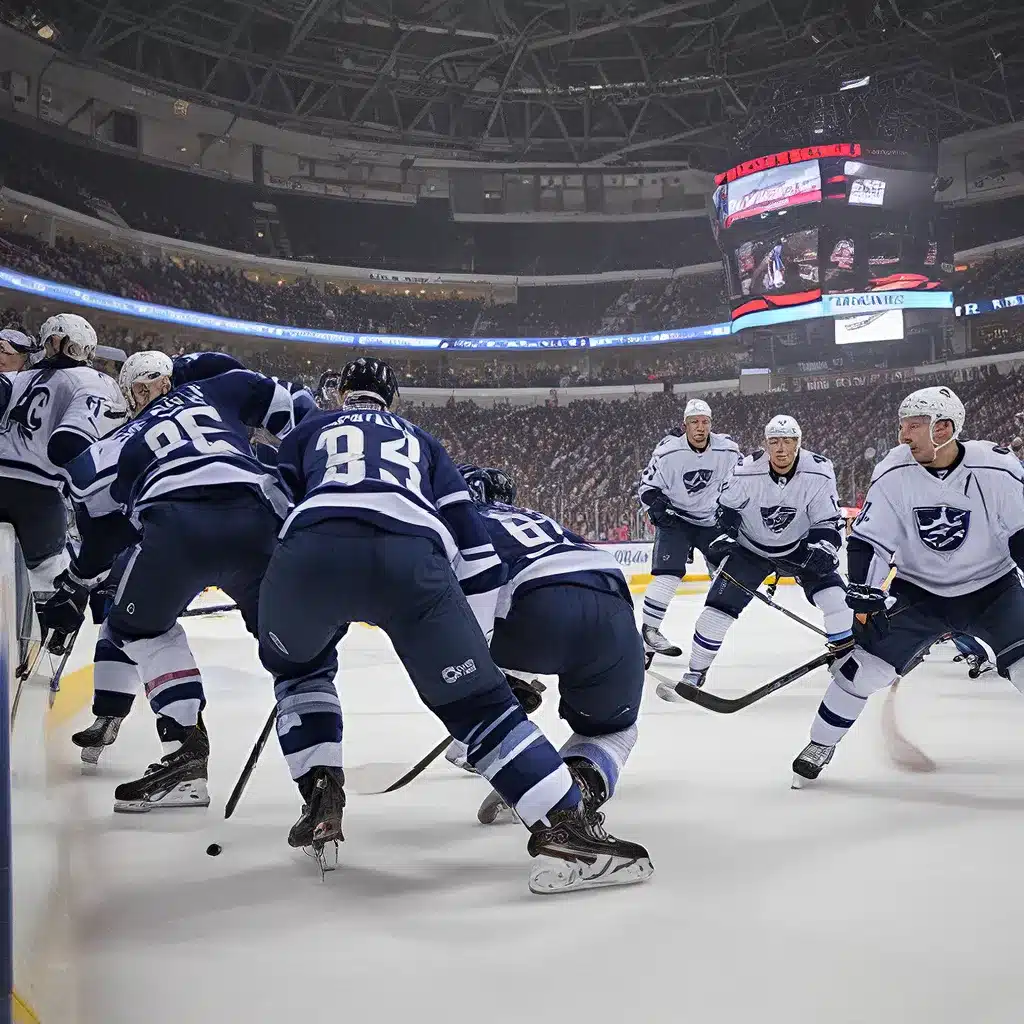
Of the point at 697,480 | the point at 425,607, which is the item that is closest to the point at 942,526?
the point at 425,607

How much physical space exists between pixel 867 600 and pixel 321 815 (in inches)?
70.7

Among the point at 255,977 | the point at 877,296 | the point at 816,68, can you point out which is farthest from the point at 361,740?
the point at 816,68

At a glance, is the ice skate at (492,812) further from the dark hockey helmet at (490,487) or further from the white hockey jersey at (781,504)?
the white hockey jersey at (781,504)

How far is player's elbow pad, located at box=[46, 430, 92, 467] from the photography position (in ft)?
12.9

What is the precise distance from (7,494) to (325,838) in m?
2.79

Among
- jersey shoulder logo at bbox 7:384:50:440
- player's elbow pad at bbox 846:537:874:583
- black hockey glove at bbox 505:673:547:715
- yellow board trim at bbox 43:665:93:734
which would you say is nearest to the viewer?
black hockey glove at bbox 505:673:547:715

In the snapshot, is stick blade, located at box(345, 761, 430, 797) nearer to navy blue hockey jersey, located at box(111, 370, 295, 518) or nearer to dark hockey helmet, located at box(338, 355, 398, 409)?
navy blue hockey jersey, located at box(111, 370, 295, 518)

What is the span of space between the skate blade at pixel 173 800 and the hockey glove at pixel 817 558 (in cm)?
323

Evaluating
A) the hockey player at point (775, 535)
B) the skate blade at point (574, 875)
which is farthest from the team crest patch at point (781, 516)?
the skate blade at point (574, 875)

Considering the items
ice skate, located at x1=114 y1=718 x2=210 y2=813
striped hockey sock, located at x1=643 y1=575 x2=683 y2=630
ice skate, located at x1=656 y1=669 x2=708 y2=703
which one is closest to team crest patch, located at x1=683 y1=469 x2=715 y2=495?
striped hockey sock, located at x1=643 y1=575 x2=683 y2=630

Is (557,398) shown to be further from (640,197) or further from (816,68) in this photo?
(816,68)

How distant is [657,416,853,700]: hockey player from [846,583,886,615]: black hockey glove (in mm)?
1896

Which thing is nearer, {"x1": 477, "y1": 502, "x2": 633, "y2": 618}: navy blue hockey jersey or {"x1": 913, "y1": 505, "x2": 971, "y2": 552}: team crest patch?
{"x1": 477, "y1": 502, "x2": 633, "y2": 618}: navy blue hockey jersey

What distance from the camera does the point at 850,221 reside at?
18.5 metres
